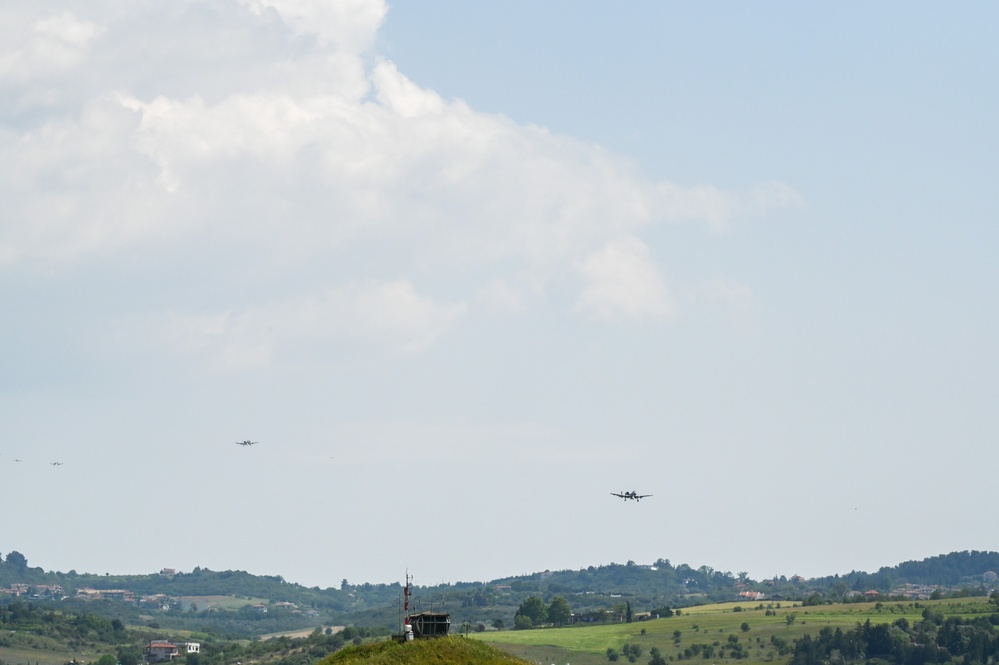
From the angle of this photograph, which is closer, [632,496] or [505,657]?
[505,657]

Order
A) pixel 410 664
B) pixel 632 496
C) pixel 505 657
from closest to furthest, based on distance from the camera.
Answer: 1. pixel 410 664
2. pixel 505 657
3. pixel 632 496

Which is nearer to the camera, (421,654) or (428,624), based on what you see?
(421,654)

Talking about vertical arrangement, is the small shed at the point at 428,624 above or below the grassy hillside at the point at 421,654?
above

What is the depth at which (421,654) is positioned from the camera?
114 m

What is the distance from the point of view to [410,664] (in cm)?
11288

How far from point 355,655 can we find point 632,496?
198ft

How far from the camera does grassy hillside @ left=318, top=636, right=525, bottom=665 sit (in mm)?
113750

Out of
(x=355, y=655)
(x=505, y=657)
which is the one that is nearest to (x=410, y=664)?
(x=355, y=655)

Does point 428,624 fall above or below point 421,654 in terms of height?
above

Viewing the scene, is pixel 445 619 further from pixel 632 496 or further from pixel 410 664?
pixel 632 496

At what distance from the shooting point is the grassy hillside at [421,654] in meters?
114

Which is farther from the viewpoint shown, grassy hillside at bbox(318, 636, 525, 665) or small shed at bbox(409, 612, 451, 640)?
small shed at bbox(409, 612, 451, 640)

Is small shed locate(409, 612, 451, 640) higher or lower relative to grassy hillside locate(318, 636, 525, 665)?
higher

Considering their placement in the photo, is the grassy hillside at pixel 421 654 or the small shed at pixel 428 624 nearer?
the grassy hillside at pixel 421 654
